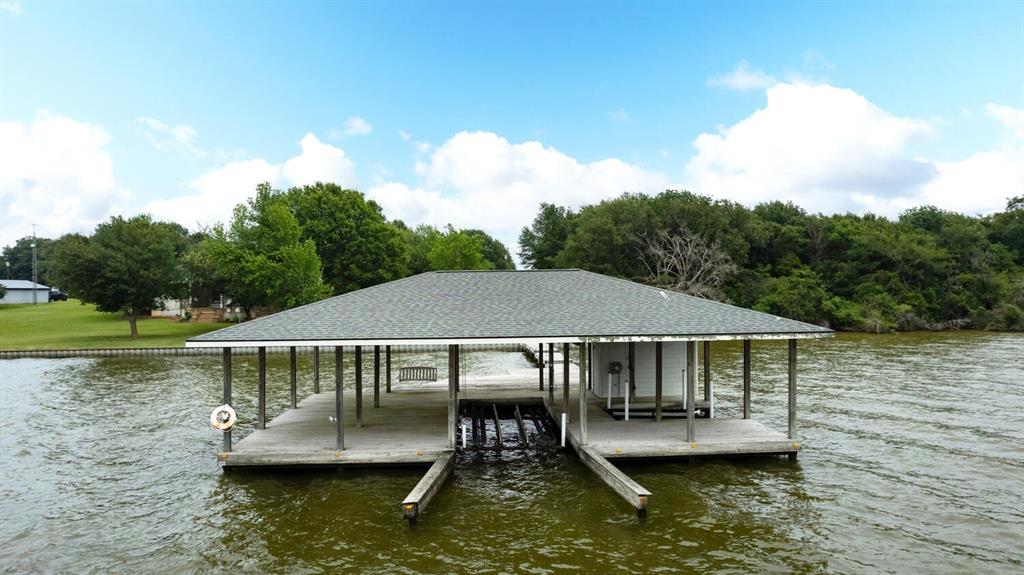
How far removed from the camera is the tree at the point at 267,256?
42.4 meters

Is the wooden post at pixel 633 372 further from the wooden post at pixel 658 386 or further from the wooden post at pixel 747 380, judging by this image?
the wooden post at pixel 747 380

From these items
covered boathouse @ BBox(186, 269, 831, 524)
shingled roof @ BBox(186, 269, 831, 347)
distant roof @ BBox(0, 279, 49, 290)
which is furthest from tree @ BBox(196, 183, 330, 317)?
distant roof @ BBox(0, 279, 49, 290)

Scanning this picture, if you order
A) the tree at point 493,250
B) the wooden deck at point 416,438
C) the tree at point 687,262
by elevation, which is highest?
the tree at point 493,250

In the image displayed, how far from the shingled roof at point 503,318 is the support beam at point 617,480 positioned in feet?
7.86

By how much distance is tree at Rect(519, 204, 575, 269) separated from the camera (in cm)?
8175

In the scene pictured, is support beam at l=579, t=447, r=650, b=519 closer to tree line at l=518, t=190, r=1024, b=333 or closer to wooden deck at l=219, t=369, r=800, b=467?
wooden deck at l=219, t=369, r=800, b=467

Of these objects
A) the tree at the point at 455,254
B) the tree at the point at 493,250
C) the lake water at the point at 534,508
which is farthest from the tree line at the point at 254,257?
the tree at the point at 493,250

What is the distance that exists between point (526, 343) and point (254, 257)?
35.8 m

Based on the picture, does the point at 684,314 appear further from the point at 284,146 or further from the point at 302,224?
the point at 302,224

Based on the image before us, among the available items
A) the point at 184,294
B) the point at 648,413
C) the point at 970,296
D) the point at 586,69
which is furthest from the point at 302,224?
the point at 970,296

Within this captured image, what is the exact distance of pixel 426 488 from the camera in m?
10.6

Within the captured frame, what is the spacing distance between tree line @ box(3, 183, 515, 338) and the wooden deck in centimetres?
2797

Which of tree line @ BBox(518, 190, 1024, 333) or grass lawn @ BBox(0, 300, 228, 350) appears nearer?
grass lawn @ BBox(0, 300, 228, 350)

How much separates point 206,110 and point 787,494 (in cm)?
3289
